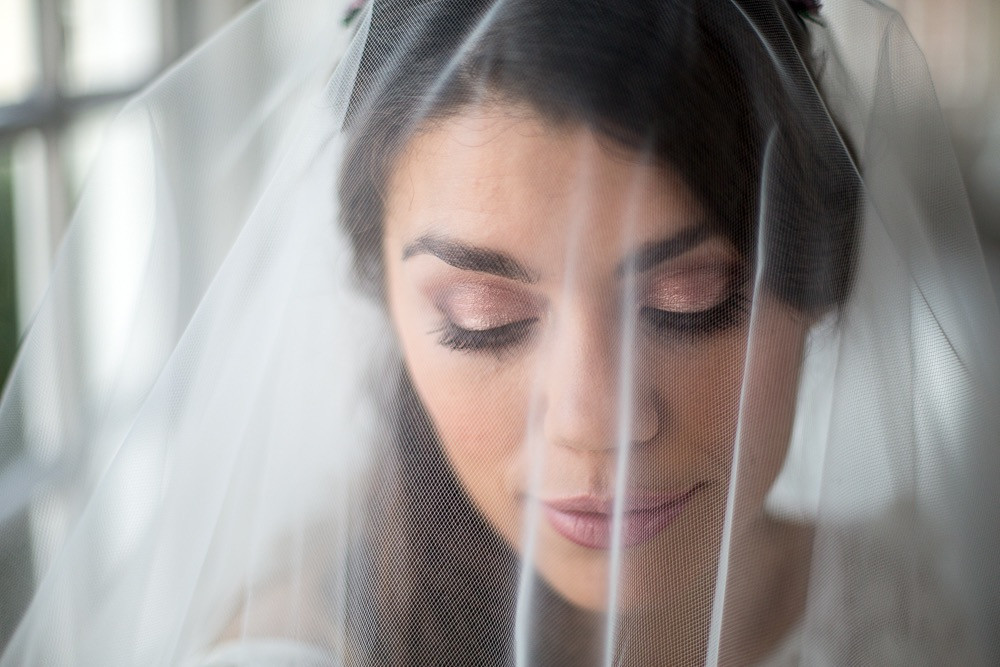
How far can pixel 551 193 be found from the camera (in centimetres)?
61

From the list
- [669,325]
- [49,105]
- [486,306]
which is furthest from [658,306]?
[49,105]

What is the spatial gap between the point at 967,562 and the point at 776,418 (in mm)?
178

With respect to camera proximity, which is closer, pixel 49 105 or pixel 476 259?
pixel 476 259

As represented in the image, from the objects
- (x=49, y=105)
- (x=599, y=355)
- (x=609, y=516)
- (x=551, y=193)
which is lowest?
(x=609, y=516)

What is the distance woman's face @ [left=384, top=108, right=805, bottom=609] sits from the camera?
59 cm

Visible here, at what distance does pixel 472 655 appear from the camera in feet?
2.06

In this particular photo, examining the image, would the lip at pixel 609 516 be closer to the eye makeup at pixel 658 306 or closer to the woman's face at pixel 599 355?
the woman's face at pixel 599 355

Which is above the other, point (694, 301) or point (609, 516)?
point (694, 301)

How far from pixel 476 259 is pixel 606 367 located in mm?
114

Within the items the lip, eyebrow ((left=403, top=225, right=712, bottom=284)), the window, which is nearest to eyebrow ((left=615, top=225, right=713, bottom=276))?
eyebrow ((left=403, top=225, right=712, bottom=284))

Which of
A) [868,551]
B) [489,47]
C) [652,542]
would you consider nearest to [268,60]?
[489,47]

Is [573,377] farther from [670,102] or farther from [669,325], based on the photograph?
[670,102]

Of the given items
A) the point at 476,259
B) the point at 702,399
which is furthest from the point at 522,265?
the point at 702,399

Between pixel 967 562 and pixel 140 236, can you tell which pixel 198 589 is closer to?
pixel 140 236
